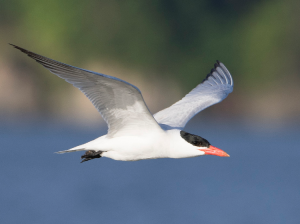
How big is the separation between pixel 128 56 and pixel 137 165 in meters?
7.71

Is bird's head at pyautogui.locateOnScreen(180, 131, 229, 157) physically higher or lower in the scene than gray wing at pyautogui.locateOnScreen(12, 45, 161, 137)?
lower

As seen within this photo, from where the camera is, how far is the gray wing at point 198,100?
8516mm

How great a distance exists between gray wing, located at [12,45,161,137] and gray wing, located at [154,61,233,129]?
2.74 feet

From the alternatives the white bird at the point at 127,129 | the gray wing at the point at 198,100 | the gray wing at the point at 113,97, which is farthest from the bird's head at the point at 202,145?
the gray wing at the point at 198,100

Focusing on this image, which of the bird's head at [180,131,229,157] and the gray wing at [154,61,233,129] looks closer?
the bird's head at [180,131,229,157]

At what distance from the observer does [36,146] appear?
29781mm

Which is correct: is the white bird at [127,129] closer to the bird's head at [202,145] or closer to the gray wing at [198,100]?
the bird's head at [202,145]

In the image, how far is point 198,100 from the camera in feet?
30.3

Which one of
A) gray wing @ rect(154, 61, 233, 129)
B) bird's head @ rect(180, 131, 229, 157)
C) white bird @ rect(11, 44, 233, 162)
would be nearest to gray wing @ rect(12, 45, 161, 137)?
white bird @ rect(11, 44, 233, 162)

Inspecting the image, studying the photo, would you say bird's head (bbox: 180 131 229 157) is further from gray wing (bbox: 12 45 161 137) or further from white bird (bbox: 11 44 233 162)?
gray wing (bbox: 12 45 161 137)

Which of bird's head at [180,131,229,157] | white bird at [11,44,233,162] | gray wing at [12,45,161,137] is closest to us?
gray wing at [12,45,161,137]

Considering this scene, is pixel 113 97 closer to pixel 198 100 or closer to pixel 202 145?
pixel 202 145

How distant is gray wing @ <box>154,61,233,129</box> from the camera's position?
852 cm

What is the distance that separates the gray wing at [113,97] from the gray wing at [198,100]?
84cm
